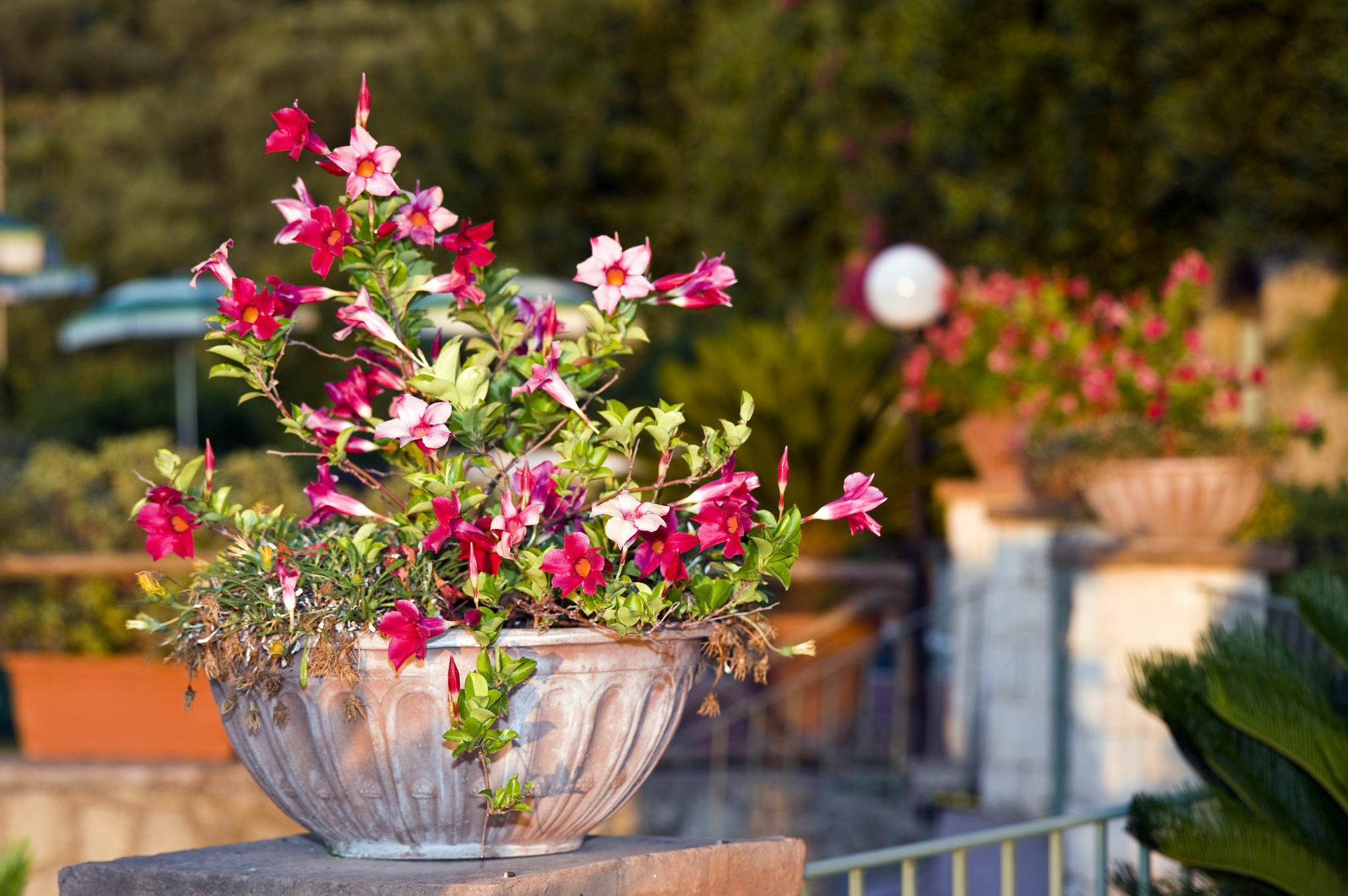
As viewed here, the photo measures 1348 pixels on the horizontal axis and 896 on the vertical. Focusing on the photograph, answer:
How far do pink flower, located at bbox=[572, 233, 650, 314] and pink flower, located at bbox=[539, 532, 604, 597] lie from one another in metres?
0.33

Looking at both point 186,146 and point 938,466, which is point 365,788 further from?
point 186,146

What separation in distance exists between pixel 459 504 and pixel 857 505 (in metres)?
0.48

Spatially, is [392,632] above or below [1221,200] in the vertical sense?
below

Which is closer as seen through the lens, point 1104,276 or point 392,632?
point 392,632

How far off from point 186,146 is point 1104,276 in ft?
92.6

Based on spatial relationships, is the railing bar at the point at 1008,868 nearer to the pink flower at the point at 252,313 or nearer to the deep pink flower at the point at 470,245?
the deep pink flower at the point at 470,245

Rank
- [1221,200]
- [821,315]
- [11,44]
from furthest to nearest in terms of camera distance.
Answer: [11,44] < [821,315] < [1221,200]

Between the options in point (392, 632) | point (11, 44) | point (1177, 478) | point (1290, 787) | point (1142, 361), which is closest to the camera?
point (392, 632)

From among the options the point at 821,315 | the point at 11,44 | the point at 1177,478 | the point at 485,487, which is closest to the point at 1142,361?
the point at 1177,478

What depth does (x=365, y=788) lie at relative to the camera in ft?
5.79

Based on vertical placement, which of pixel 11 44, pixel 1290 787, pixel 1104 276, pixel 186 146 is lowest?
pixel 1290 787

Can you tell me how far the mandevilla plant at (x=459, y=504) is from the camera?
5.56ft

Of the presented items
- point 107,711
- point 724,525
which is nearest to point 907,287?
point 107,711

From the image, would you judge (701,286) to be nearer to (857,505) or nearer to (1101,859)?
(857,505)
